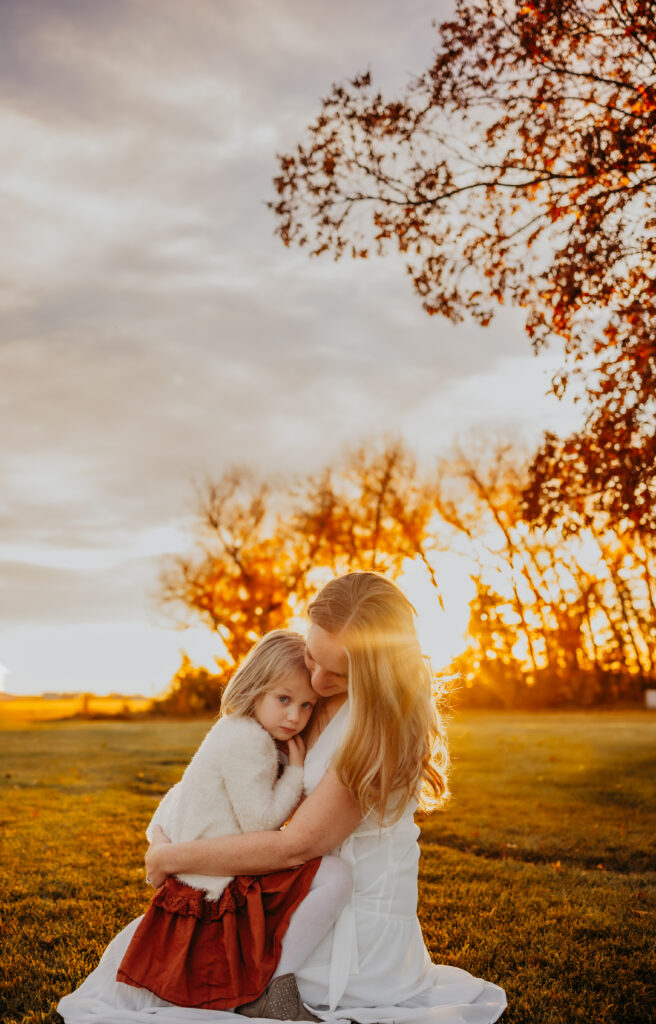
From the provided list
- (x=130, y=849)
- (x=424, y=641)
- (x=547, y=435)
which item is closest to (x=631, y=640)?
(x=547, y=435)

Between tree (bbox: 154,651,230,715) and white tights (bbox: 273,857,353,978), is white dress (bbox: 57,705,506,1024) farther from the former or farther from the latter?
tree (bbox: 154,651,230,715)

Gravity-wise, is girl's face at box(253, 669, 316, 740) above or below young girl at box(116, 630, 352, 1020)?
above

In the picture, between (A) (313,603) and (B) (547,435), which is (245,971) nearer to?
(A) (313,603)

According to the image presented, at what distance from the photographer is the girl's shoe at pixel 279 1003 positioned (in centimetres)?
361

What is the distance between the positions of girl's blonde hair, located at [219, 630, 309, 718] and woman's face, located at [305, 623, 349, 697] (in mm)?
141

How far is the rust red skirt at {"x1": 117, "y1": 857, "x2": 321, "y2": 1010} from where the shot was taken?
3.61 m

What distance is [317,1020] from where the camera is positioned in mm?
3670

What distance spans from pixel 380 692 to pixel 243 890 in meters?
1.00

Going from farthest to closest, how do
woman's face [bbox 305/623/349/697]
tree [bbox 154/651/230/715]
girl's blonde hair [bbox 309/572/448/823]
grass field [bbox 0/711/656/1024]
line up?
1. tree [bbox 154/651/230/715]
2. grass field [bbox 0/711/656/1024]
3. woman's face [bbox 305/623/349/697]
4. girl's blonde hair [bbox 309/572/448/823]

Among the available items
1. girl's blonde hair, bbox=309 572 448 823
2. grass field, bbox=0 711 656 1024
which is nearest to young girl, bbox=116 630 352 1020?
girl's blonde hair, bbox=309 572 448 823

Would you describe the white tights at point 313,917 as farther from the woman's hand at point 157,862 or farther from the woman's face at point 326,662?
the woman's face at point 326,662

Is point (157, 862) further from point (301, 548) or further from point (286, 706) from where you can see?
point (301, 548)

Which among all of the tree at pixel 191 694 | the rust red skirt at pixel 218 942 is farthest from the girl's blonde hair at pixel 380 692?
the tree at pixel 191 694

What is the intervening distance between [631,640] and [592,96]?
1072 inches
